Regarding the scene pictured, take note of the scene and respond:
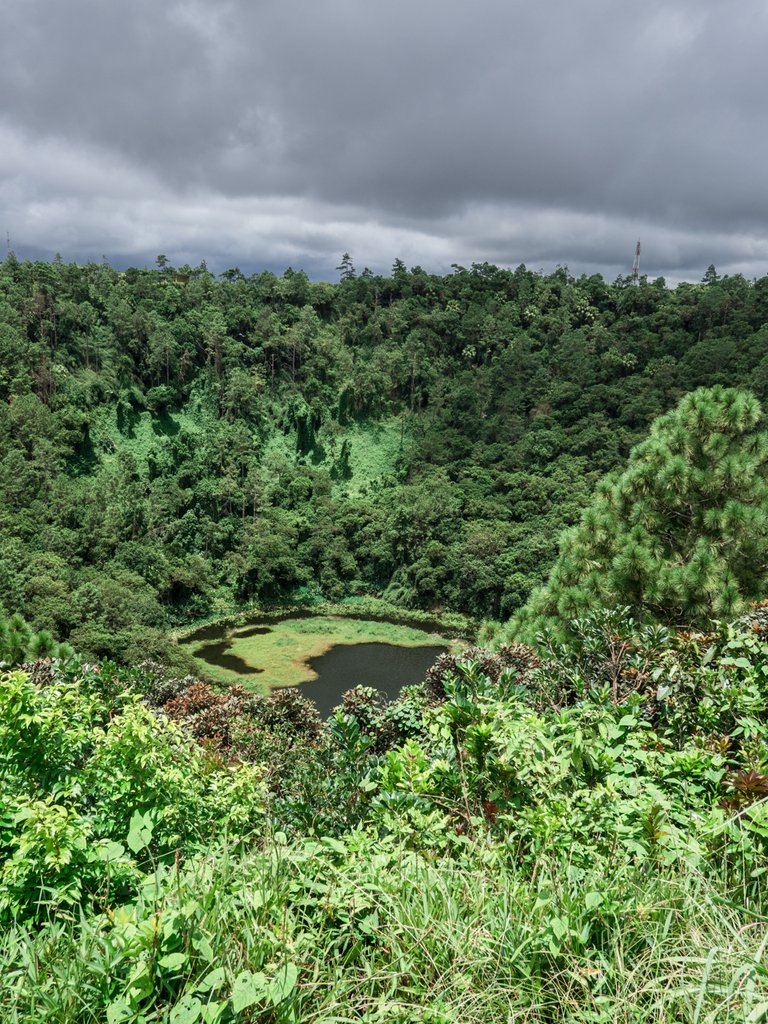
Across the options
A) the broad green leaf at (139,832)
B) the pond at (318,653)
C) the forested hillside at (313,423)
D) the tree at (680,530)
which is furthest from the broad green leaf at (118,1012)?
the pond at (318,653)

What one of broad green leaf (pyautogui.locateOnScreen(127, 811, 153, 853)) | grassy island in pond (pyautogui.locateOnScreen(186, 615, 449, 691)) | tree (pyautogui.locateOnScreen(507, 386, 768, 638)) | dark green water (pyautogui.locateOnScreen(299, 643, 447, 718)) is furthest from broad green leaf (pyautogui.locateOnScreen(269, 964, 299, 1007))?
grassy island in pond (pyautogui.locateOnScreen(186, 615, 449, 691))

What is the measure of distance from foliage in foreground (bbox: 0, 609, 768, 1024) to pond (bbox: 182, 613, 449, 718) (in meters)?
20.9

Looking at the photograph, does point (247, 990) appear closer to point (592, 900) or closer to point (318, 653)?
point (592, 900)

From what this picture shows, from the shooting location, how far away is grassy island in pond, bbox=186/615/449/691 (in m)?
27.7

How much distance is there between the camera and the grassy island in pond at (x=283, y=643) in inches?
1092

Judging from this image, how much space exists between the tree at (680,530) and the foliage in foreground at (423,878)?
2.88 meters

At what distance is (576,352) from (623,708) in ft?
190

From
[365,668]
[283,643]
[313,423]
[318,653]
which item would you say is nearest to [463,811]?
[365,668]

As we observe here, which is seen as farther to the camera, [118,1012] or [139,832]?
[139,832]

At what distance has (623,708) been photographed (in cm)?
334

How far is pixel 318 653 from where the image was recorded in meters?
30.6

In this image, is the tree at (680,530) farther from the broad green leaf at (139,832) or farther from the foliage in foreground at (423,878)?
the broad green leaf at (139,832)

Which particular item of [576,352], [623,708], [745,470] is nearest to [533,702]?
[623,708]

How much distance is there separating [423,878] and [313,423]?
50886 millimetres
